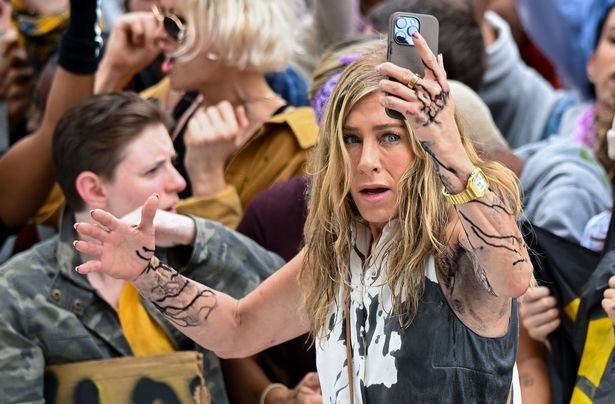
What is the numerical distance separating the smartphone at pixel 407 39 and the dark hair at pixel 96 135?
135 cm

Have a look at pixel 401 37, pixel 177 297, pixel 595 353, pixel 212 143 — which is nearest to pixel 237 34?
pixel 212 143

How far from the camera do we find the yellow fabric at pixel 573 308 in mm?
3127

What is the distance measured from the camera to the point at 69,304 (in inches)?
131

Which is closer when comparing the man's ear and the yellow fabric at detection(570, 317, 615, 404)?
the yellow fabric at detection(570, 317, 615, 404)

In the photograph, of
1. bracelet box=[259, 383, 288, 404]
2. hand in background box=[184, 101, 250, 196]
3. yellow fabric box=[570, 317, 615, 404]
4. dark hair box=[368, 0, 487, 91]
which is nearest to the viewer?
yellow fabric box=[570, 317, 615, 404]

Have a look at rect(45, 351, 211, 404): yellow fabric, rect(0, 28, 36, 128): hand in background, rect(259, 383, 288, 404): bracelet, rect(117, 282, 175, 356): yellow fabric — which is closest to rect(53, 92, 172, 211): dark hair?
rect(117, 282, 175, 356): yellow fabric

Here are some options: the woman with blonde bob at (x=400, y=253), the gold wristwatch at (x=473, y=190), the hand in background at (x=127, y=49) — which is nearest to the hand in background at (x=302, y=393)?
the woman with blonde bob at (x=400, y=253)

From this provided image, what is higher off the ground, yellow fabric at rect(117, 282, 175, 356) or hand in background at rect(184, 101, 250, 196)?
hand in background at rect(184, 101, 250, 196)

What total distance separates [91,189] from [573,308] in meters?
1.40

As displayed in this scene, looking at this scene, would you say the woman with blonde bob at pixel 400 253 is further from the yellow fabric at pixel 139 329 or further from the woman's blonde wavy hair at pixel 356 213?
the yellow fabric at pixel 139 329

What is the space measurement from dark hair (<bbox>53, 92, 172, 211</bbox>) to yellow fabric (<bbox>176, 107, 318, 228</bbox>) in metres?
0.37

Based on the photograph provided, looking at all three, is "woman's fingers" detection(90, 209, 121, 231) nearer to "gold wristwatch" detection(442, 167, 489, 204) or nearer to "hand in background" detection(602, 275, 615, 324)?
"gold wristwatch" detection(442, 167, 489, 204)

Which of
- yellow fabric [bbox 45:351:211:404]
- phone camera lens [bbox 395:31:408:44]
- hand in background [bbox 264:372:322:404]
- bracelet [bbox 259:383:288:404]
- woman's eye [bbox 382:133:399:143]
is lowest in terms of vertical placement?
bracelet [bbox 259:383:288:404]

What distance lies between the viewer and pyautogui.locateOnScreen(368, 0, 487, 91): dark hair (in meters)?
4.27
